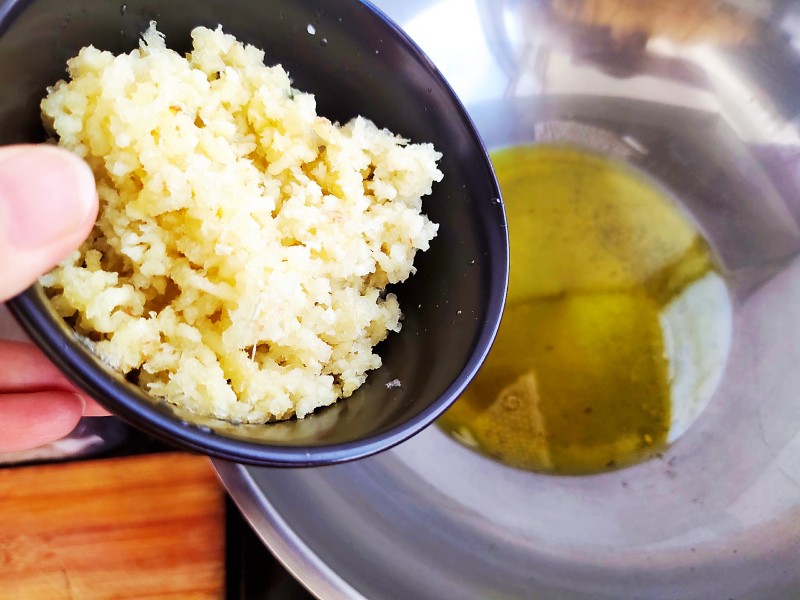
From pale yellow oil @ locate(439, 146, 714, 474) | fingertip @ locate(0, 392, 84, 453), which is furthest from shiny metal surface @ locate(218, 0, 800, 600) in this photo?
fingertip @ locate(0, 392, 84, 453)

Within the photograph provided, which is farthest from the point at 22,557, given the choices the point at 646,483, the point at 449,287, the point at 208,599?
the point at 646,483

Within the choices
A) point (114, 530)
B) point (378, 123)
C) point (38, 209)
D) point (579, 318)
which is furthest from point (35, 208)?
point (579, 318)

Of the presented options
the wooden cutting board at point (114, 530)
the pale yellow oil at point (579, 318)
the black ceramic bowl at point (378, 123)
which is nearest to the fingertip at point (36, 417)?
the wooden cutting board at point (114, 530)

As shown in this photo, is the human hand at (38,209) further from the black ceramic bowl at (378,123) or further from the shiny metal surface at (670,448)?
the shiny metal surface at (670,448)

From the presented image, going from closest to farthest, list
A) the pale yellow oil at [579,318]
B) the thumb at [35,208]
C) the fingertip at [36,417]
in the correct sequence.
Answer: the thumb at [35,208]
the fingertip at [36,417]
the pale yellow oil at [579,318]

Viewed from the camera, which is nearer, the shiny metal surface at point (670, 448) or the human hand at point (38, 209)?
the human hand at point (38, 209)

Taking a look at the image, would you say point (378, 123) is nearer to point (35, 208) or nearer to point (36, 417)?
point (35, 208)
